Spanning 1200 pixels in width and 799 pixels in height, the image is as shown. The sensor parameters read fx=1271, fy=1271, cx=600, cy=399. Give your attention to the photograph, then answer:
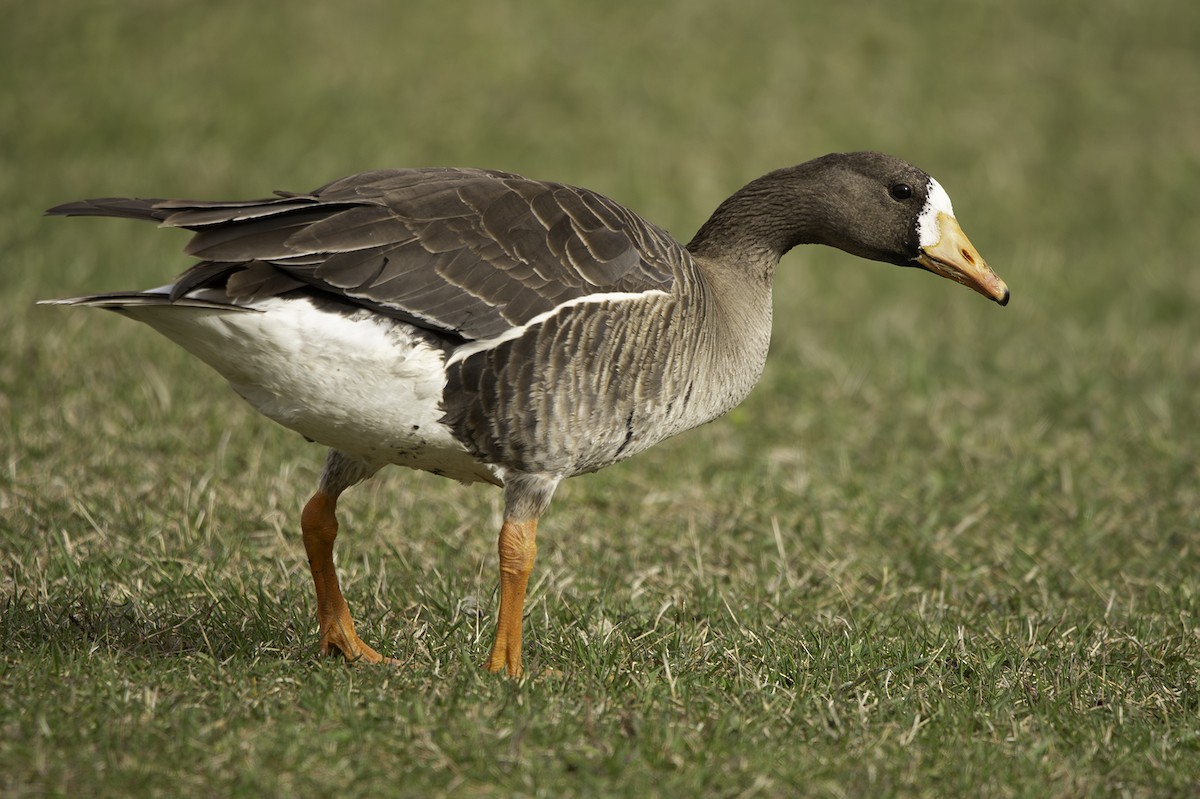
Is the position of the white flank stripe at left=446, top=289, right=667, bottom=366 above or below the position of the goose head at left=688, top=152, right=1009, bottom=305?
below

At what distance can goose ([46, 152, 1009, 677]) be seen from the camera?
413 cm

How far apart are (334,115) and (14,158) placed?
111 inches

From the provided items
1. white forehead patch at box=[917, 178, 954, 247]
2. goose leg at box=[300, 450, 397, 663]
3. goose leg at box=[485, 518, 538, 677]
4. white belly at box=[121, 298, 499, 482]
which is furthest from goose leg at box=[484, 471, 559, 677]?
white forehead patch at box=[917, 178, 954, 247]

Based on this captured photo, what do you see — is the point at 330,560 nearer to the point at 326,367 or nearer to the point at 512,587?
the point at 512,587

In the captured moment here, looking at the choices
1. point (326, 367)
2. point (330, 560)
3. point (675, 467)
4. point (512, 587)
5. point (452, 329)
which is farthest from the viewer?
point (675, 467)

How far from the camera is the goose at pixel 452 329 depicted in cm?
413

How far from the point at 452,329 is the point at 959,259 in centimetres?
212

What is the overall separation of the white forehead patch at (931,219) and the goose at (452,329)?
0.87 meters

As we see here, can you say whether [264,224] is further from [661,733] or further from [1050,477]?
[1050,477]

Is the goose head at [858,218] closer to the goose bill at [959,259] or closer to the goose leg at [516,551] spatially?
the goose bill at [959,259]

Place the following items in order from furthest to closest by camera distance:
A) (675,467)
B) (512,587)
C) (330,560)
A: (675,467), (330,560), (512,587)

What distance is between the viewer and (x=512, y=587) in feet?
14.7

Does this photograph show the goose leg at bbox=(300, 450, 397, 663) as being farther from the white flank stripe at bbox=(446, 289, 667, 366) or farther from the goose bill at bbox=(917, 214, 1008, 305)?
the goose bill at bbox=(917, 214, 1008, 305)

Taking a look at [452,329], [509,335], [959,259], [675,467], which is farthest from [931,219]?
[675,467]
